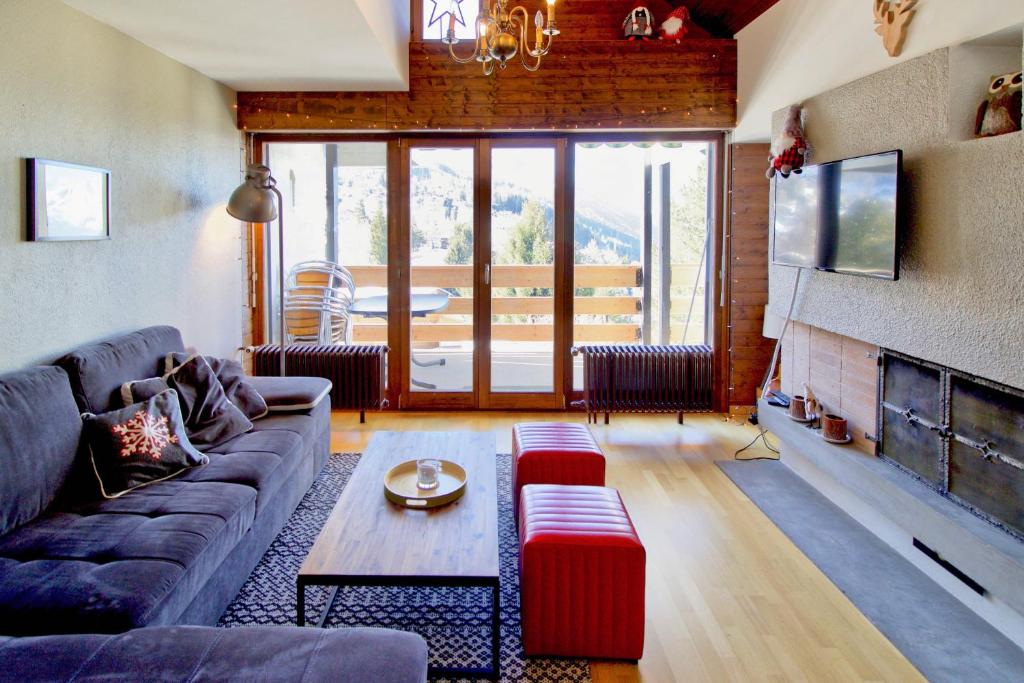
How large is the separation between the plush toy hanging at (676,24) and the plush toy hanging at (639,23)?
11cm

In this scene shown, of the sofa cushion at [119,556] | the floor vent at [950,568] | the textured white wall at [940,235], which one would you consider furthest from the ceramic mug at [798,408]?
the sofa cushion at [119,556]

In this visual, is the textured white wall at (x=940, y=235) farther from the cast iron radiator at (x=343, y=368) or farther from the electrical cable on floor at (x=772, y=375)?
the cast iron radiator at (x=343, y=368)

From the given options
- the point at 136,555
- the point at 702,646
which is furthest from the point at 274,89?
the point at 702,646

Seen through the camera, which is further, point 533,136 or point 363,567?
point 533,136

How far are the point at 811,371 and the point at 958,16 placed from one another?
6.56ft

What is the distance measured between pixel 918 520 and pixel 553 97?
11.9 ft

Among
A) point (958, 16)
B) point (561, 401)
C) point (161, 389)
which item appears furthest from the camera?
point (561, 401)

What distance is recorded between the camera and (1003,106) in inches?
105

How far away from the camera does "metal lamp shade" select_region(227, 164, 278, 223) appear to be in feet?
14.5

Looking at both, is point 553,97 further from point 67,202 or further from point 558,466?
point 67,202

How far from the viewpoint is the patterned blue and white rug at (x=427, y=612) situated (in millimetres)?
Result: 2357

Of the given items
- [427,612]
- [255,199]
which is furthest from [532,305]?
[427,612]

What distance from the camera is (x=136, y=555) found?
220cm

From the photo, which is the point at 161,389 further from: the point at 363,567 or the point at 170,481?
the point at 363,567
